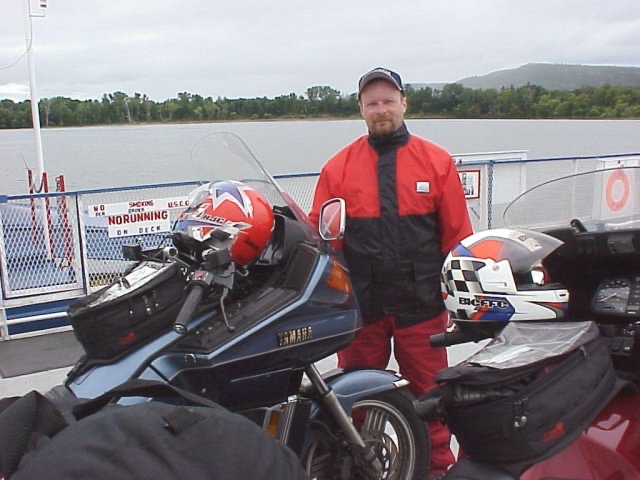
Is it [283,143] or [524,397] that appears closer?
[524,397]

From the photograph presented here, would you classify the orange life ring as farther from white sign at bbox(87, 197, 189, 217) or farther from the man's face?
white sign at bbox(87, 197, 189, 217)

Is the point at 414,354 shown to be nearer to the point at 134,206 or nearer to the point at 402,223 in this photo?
the point at 402,223

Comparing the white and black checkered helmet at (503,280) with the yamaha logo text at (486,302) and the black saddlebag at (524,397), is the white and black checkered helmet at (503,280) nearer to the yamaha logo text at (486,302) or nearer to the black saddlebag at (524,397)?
the yamaha logo text at (486,302)

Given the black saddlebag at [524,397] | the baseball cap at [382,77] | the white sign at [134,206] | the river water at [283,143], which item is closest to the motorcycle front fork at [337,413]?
the black saddlebag at [524,397]

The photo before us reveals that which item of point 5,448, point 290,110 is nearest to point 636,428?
point 5,448

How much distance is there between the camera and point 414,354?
3.11 meters

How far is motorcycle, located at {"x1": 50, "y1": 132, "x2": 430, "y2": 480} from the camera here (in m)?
2.14

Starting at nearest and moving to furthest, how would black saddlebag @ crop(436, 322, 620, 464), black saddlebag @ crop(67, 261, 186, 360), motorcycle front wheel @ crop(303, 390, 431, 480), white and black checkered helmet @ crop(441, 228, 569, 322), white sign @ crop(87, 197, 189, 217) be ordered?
black saddlebag @ crop(436, 322, 620, 464) < white and black checkered helmet @ crop(441, 228, 569, 322) < black saddlebag @ crop(67, 261, 186, 360) < motorcycle front wheel @ crop(303, 390, 431, 480) < white sign @ crop(87, 197, 189, 217)

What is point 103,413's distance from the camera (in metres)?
1.08

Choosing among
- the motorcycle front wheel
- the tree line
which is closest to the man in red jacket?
the motorcycle front wheel

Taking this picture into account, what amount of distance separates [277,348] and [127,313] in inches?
19.1

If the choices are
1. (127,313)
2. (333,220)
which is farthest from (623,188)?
(127,313)

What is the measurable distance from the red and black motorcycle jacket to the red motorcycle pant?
6 centimetres

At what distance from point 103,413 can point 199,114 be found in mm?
2849
